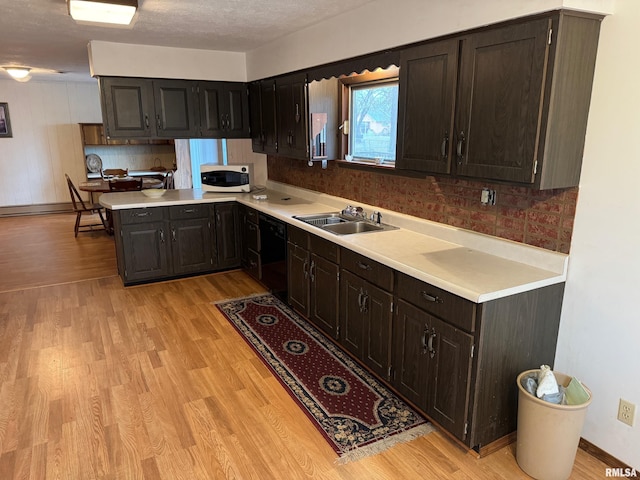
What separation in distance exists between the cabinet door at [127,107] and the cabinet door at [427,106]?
3.01 m

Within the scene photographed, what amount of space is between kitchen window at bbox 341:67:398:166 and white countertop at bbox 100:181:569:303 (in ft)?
1.52

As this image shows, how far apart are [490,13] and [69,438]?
3.04 metres

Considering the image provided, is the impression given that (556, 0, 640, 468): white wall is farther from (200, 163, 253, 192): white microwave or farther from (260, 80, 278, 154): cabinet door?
(200, 163, 253, 192): white microwave

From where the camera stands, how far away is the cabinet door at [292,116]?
393 cm

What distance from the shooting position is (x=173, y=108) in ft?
15.6

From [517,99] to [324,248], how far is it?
162 centimetres

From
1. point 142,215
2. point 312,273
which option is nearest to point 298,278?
point 312,273

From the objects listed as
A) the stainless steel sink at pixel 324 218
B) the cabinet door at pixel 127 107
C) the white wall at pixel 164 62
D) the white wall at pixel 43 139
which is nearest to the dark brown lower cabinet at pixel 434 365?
the stainless steel sink at pixel 324 218

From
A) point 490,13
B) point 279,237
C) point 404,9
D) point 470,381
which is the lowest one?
point 470,381

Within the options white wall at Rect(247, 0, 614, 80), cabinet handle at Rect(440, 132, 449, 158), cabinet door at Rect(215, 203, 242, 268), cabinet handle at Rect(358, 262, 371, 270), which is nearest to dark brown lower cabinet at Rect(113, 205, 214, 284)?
cabinet door at Rect(215, 203, 242, 268)

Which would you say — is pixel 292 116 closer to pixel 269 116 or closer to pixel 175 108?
pixel 269 116

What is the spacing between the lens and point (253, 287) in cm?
460

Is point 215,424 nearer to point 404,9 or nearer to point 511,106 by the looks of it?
point 511,106

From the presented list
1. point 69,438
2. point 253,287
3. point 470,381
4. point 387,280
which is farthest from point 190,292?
point 470,381
